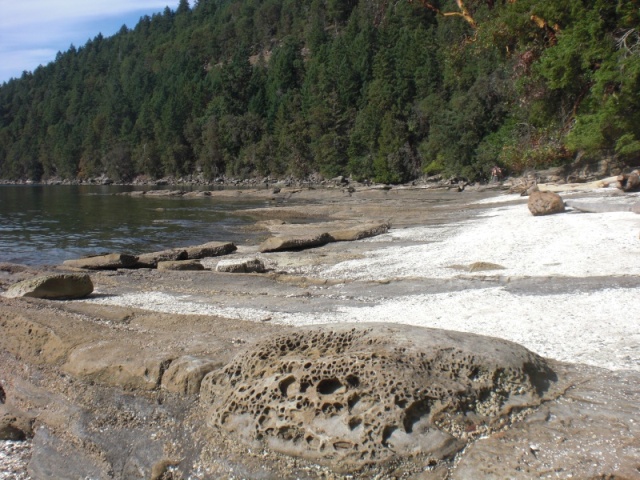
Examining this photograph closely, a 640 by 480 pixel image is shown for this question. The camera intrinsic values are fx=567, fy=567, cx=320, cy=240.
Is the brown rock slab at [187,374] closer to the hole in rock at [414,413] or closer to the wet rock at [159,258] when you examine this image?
the hole in rock at [414,413]

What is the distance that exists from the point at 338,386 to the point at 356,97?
84.3m

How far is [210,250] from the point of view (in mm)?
16250

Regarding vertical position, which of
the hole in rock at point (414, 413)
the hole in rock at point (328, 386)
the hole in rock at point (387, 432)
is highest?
the hole in rock at point (328, 386)

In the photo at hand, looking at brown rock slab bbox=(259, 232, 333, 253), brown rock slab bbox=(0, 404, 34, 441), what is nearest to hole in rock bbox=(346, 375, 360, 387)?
brown rock slab bbox=(0, 404, 34, 441)

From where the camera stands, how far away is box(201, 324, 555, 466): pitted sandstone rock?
412 centimetres

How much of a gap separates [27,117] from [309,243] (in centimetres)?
18844

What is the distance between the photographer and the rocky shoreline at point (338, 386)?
13.3 feet

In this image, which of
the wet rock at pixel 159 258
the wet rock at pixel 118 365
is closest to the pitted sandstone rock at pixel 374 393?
the wet rock at pixel 118 365

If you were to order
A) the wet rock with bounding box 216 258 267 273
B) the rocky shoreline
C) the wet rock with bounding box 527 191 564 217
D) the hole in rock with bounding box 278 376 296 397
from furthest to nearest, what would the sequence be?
the wet rock with bounding box 527 191 564 217, the wet rock with bounding box 216 258 267 273, the hole in rock with bounding box 278 376 296 397, the rocky shoreline

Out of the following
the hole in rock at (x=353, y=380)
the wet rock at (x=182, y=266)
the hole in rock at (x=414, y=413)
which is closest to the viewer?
the hole in rock at (x=414, y=413)

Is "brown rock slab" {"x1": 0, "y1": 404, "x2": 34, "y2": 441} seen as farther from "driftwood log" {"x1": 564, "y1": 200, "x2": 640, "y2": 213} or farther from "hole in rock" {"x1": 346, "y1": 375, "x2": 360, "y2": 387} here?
"driftwood log" {"x1": 564, "y1": 200, "x2": 640, "y2": 213}

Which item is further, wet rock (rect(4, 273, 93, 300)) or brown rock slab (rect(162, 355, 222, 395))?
wet rock (rect(4, 273, 93, 300))

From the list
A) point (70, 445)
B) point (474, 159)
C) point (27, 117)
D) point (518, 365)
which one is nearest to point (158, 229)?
point (70, 445)

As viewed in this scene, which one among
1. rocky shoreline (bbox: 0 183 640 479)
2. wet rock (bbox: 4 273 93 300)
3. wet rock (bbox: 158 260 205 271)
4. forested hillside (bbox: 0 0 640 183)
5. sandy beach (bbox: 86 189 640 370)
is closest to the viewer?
rocky shoreline (bbox: 0 183 640 479)
